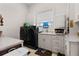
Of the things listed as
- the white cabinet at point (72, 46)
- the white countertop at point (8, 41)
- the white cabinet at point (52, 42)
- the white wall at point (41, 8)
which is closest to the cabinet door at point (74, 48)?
the white cabinet at point (72, 46)

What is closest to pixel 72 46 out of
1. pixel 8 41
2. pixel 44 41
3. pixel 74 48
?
pixel 74 48

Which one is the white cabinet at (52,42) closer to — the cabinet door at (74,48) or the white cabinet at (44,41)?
the white cabinet at (44,41)

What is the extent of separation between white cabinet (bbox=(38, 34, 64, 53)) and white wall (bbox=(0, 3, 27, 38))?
0.31m

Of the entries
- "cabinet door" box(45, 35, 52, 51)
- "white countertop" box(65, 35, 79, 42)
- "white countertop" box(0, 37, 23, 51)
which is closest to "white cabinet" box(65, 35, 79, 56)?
"white countertop" box(65, 35, 79, 42)

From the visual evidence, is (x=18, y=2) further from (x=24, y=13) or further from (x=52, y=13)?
(x=52, y=13)

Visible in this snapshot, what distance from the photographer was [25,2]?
964 mm

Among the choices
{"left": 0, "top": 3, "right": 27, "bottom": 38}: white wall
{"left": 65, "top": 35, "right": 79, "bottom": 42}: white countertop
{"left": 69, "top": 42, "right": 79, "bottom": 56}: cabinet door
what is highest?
{"left": 0, "top": 3, "right": 27, "bottom": 38}: white wall

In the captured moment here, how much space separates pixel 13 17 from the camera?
94 centimetres

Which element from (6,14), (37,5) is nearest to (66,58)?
(37,5)

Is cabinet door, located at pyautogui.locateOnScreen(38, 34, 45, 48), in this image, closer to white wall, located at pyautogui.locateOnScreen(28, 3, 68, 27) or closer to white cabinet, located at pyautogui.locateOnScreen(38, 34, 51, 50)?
white cabinet, located at pyautogui.locateOnScreen(38, 34, 51, 50)

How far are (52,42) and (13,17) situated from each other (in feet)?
2.14

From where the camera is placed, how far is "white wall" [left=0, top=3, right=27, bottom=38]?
0.89m

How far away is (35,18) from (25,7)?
0.17 m

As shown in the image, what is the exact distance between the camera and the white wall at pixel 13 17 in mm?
894
